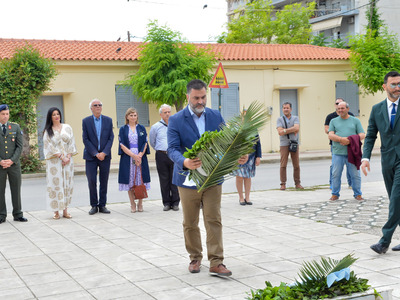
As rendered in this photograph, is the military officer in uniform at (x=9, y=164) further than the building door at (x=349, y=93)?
No

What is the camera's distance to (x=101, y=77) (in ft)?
78.7

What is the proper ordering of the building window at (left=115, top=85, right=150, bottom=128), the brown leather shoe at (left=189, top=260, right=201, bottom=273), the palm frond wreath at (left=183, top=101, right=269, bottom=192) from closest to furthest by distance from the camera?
the palm frond wreath at (left=183, top=101, right=269, bottom=192) → the brown leather shoe at (left=189, top=260, right=201, bottom=273) → the building window at (left=115, top=85, right=150, bottom=128)

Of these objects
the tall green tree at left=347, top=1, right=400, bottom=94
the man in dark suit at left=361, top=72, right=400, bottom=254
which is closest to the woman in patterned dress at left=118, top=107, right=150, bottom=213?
the man in dark suit at left=361, top=72, right=400, bottom=254

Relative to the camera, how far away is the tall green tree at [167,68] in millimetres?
22109

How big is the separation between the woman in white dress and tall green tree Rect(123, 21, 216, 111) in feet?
38.8

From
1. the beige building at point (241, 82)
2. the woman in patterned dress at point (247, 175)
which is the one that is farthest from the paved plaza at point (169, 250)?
the beige building at point (241, 82)

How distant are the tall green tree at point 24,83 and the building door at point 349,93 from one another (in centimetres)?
1476

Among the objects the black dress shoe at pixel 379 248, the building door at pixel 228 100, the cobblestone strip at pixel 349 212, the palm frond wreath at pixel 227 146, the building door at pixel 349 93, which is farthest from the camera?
the building door at pixel 349 93

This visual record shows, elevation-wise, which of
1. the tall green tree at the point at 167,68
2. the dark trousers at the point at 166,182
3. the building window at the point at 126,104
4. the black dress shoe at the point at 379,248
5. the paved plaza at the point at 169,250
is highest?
the tall green tree at the point at 167,68

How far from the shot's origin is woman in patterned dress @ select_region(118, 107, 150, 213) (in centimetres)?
1064

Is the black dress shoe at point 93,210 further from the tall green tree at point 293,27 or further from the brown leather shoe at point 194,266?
the tall green tree at point 293,27

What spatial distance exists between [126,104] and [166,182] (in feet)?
46.5

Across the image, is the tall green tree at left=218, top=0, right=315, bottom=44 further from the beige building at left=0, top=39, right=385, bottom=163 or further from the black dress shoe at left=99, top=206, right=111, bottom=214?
the black dress shoe at left=99, top=206, right=111, bottom=214

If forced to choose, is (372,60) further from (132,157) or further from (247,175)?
(132,157)
